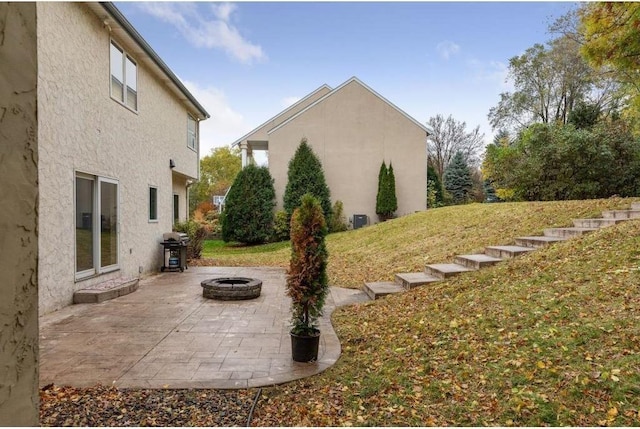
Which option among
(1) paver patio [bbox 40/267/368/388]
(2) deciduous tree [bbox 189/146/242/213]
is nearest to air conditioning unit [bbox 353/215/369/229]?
(1) paver patio [bbox 40/267/368/388]

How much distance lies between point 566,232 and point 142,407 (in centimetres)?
895

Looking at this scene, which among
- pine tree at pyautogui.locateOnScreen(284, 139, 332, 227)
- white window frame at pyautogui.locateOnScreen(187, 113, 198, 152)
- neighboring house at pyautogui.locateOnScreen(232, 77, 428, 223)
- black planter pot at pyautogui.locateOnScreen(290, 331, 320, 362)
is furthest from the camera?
neighboring house at pyautogui.locateOnScreen(232, 77, 428, 223)

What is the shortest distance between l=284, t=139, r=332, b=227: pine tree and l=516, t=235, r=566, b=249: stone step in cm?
1094

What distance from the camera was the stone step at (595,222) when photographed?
8.34m

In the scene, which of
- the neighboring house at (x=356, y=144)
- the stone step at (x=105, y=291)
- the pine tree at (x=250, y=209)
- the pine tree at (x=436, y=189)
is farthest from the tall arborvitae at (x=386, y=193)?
the stone step at (x=105, y=291)

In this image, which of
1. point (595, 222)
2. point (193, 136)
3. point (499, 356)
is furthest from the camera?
point (193, 136)

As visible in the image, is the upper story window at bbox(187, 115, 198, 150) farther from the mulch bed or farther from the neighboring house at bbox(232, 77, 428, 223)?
the mulch bed

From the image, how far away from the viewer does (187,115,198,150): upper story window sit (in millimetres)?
14455

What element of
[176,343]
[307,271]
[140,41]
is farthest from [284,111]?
[307,271]

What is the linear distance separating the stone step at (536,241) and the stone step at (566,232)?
0.92 ft

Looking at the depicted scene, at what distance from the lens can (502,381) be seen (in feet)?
11.4

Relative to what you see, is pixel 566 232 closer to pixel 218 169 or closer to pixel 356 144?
pixel 356 144

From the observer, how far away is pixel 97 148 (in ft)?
A: 25.1

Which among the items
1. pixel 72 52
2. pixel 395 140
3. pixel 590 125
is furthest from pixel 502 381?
pixel 590 125
